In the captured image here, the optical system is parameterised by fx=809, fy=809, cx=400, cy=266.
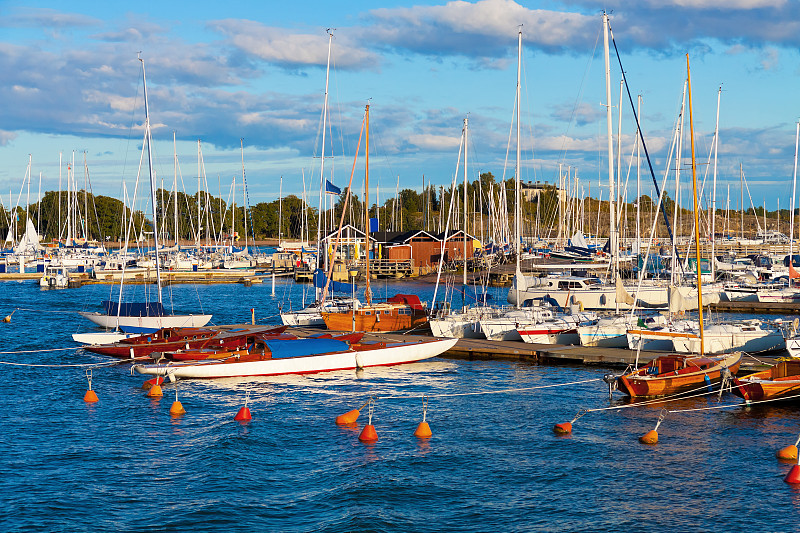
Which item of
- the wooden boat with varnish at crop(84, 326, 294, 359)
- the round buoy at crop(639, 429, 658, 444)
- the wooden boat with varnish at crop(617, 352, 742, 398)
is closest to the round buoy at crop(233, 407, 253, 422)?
the wooden boat with varnish at crop(84, 326, 294, 359)

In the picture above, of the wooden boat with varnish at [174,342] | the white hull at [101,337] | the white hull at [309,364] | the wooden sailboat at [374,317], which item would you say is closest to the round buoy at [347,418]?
the white hull at [309,364]

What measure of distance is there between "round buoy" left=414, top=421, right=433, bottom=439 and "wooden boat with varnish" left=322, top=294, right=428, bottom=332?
770 inches

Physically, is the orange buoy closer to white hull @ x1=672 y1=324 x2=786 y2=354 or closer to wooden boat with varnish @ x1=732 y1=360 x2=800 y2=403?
wooden boat with varnish @ x1=732 y1=360 x2=800 y2=403

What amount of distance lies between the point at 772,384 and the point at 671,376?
3811 mm

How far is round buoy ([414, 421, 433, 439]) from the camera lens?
98.1ft

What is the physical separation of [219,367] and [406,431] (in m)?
12.5

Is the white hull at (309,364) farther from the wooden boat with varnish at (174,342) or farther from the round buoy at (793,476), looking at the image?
the round buoy at (793,476)

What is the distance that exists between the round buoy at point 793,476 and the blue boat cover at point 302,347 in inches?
886

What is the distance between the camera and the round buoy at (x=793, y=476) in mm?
24498

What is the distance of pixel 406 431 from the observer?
30.9 metres

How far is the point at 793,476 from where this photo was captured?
80.6 feet

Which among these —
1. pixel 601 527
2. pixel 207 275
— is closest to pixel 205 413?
pixel 601 527

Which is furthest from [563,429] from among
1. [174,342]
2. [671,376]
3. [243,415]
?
[174,342]

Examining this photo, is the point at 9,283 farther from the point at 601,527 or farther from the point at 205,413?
the point at 601,527
